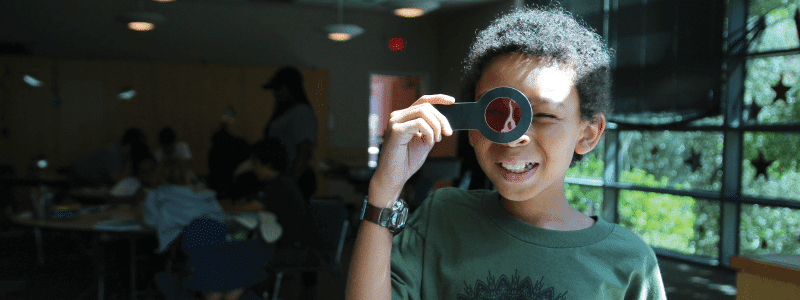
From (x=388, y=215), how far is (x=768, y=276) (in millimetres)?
700

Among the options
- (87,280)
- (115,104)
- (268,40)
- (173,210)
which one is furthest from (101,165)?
(268,40)

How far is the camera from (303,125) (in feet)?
11.3

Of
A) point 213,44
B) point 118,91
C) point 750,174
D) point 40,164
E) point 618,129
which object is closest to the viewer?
point 750,174

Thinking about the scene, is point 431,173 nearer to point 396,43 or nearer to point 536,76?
point 396,43

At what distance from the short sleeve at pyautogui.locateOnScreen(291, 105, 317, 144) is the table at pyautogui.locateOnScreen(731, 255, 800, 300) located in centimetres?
268

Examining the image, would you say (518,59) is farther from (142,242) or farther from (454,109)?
(142,242)

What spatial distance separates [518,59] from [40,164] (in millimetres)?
6570

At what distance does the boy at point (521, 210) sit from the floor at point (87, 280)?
294 cm

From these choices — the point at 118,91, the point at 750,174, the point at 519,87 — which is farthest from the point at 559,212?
the point at 118,91

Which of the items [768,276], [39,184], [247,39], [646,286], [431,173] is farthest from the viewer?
[247,39]

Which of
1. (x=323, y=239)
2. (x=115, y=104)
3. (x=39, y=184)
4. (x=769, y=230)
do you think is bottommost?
(x=769, y=230)

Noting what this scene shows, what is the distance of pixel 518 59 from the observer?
2.59ft

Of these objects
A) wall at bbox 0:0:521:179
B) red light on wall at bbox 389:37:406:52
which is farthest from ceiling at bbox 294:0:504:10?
red light on wall at bbox 389:37:406:52

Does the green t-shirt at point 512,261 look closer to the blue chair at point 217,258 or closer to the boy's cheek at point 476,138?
the boy's cheek at point 476,138
